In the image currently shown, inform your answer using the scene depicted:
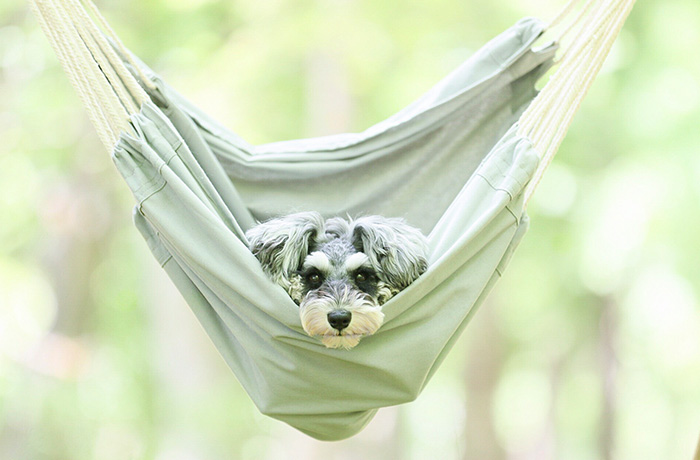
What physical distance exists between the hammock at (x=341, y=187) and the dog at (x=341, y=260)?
6cm

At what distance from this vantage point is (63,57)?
7.06 feet

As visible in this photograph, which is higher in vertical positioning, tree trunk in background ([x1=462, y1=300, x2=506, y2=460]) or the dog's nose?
the dog's nose

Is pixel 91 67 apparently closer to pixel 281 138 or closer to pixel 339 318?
pixel 339 318

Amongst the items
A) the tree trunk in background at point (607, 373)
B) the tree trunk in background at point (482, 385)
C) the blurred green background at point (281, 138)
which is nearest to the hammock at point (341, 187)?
the blurred green background at point (281, 138)

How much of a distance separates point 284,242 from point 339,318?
0.29m

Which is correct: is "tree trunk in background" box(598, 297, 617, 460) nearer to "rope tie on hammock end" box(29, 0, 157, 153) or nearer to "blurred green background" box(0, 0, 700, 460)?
"blurred green background" box(0, 0, 700, 460)

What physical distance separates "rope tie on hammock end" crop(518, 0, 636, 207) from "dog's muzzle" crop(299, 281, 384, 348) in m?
0.67

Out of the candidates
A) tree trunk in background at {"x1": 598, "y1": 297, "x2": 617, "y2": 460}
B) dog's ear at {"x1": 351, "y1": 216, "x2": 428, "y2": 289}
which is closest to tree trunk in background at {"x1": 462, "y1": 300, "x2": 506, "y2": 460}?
tree trunk in background at {"x1": 598, "y1": 297, "x2": 617, "y2": 460}

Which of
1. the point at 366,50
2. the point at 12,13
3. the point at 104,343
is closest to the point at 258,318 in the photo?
the point at 366,50

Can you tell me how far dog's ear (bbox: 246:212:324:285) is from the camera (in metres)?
2.00

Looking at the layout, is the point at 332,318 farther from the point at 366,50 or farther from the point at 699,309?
the point at 699,309

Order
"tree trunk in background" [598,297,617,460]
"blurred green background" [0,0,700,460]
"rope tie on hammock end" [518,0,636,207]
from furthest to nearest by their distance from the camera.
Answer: "tree trunk in background" [598,297,617,460] → "blurred green background" [0,0,700,460] → "rope tie on hammock end" [518,0,636,207]

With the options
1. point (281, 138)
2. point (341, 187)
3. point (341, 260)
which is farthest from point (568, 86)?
point (281, 138)

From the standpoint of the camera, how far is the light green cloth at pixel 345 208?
1.96 meters
